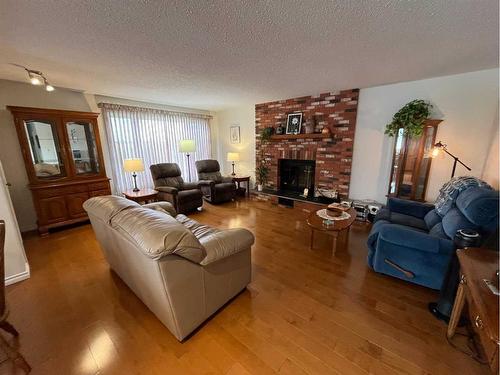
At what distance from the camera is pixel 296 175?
4.76 m

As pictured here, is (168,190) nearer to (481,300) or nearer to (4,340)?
(4,340)

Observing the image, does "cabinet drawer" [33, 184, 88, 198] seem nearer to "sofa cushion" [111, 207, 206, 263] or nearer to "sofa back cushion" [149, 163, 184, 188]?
"sofa back cushion" [149, 163, 184, 188]

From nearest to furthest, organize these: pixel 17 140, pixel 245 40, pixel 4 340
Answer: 1. pixel 4 340
2. pixel 245 40
3. pixel 17 140

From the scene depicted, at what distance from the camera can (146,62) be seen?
2.34 m

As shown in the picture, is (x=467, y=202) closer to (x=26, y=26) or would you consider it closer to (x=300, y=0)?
(x=300, y=0)

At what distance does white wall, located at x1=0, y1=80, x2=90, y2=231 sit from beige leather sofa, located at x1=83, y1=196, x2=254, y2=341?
2.54 meters

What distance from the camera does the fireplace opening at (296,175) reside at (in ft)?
14.8

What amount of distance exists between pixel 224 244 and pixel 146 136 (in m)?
3.94

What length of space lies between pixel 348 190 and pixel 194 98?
11.8 ft

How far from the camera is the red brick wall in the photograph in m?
3.76

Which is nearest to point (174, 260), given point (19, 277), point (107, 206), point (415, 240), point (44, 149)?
point (107, 206)

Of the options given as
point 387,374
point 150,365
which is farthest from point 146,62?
point 387,374

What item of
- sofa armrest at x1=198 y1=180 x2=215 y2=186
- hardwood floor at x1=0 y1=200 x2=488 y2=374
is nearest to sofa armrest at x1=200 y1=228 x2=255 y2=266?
hardwood floor at x1=0 y1=200 x2=488 y2=374

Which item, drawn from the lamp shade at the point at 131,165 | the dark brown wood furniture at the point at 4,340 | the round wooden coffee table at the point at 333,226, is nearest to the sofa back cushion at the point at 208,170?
the lamp shade at the point at 131,165
